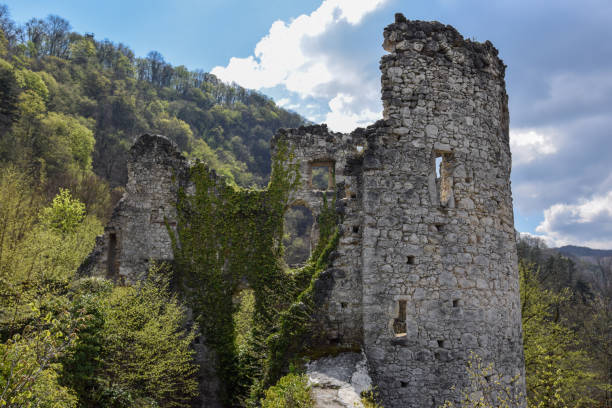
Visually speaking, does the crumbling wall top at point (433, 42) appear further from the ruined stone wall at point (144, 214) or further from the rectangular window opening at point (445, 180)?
the ruined stone wall at point (144, 214)

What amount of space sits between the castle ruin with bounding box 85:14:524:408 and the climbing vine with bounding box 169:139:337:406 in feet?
10.6

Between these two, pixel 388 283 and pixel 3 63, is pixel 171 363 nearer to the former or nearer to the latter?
pixel 388 283

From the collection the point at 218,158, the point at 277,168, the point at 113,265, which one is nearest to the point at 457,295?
the point at 277,168

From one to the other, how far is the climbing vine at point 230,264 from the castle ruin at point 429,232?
3.23 meters

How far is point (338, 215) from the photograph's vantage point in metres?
7.71

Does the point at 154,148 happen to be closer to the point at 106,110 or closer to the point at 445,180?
the point at 445,180

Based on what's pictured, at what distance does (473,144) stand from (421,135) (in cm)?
108

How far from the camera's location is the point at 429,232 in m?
7.22

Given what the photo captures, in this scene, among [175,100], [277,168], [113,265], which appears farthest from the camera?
[175,100]

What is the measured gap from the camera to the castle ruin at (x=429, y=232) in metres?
6.86

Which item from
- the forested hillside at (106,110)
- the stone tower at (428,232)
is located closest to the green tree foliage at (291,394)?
the stone tower at (428,232)

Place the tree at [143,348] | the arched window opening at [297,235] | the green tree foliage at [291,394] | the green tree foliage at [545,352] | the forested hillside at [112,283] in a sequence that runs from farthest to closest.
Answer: the arched window opening at [297,235], the green tree foliage at [545,352], the tree at [143,348], the forested hillside at [112,283], the green tree foliage at [291,394]

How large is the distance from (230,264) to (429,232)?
6.35m

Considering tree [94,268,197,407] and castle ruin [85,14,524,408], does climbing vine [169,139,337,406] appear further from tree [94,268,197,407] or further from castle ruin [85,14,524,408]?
castle ruin [85,14,524,408]
